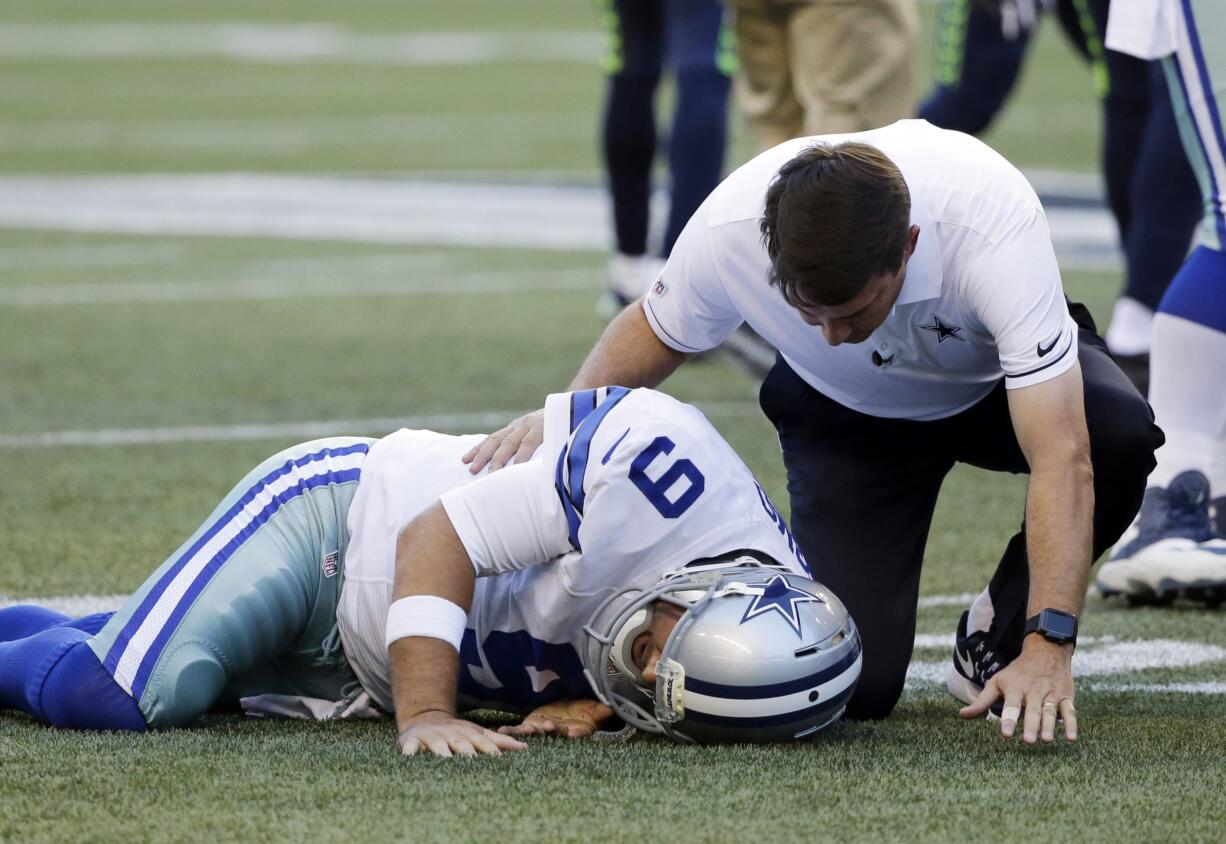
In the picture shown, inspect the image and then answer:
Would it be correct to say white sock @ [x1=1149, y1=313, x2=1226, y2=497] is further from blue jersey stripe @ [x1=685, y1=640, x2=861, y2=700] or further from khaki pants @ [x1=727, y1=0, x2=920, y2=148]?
khaki pants @ [x1=727, y1=0, x2=920, y2=148]

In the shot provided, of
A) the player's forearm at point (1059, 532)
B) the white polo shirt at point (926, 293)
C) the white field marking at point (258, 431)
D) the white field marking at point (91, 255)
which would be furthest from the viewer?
the white field marking at point (91, 255)

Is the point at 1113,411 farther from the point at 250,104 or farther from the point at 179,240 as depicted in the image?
the point at 250,104

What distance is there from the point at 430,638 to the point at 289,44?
22724 mm

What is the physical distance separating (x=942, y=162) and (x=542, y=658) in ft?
3.22

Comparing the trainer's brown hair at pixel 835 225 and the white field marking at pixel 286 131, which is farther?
the white field marking at pixel 286 131

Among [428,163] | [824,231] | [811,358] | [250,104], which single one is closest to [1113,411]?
[811,358]

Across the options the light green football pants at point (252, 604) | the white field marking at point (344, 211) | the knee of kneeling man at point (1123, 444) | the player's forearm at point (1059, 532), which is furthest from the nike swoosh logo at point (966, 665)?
the white field marking at point (344, 211)

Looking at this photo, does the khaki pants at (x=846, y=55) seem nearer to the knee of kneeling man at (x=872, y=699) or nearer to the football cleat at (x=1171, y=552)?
the football cleat at (x=1171, y=552)

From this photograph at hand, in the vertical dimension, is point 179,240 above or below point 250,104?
above

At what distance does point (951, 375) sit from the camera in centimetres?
362

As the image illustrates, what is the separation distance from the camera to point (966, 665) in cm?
368

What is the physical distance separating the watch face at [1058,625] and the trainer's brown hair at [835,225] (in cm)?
53

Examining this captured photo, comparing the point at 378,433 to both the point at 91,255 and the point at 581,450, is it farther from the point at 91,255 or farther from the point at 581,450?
the point at 91,255

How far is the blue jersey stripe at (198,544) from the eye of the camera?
338 cm
